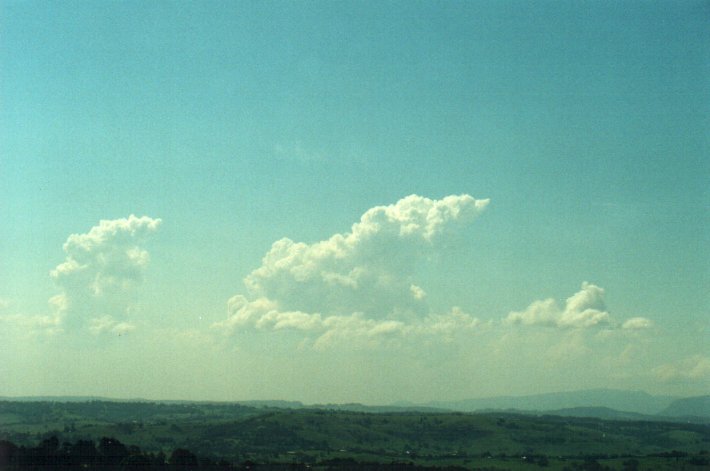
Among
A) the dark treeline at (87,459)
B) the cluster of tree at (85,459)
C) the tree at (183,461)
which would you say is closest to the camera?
the cluster of tree at (85,459)

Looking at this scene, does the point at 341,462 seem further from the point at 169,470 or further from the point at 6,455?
the point at 6,455

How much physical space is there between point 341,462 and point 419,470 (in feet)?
75.6

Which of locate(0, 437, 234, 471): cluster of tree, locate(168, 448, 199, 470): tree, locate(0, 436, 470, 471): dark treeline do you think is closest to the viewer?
locate(0, 437, 234, 471): cluster of tree

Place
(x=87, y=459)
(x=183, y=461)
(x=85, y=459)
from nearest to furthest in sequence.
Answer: (x=85, y=459) < (x=87, y=459) < (x=183, y=461)

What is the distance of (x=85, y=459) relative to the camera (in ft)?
468

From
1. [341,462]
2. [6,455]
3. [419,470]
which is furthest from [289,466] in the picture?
[6,455]

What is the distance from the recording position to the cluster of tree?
131 meters

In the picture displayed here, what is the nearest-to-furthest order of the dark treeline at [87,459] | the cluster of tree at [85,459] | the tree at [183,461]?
the cluster of tree at [85,459], the dark treeline at [87,459], the tree at [183,461]

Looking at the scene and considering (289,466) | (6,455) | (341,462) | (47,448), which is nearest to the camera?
(6,455)

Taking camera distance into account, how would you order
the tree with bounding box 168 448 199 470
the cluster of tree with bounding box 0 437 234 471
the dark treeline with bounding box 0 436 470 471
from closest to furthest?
the cluster of tree with bounding box 0 437 234 471
the dark treeline with bounding box 0 436 470 471
the tree with bounding box 168 448 199 470

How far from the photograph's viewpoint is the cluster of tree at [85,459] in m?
131

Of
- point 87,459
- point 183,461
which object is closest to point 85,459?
point 87,459

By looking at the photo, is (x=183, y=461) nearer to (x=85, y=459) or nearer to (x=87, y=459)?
(x=87, y=459)

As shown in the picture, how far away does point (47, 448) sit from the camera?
15125cm
